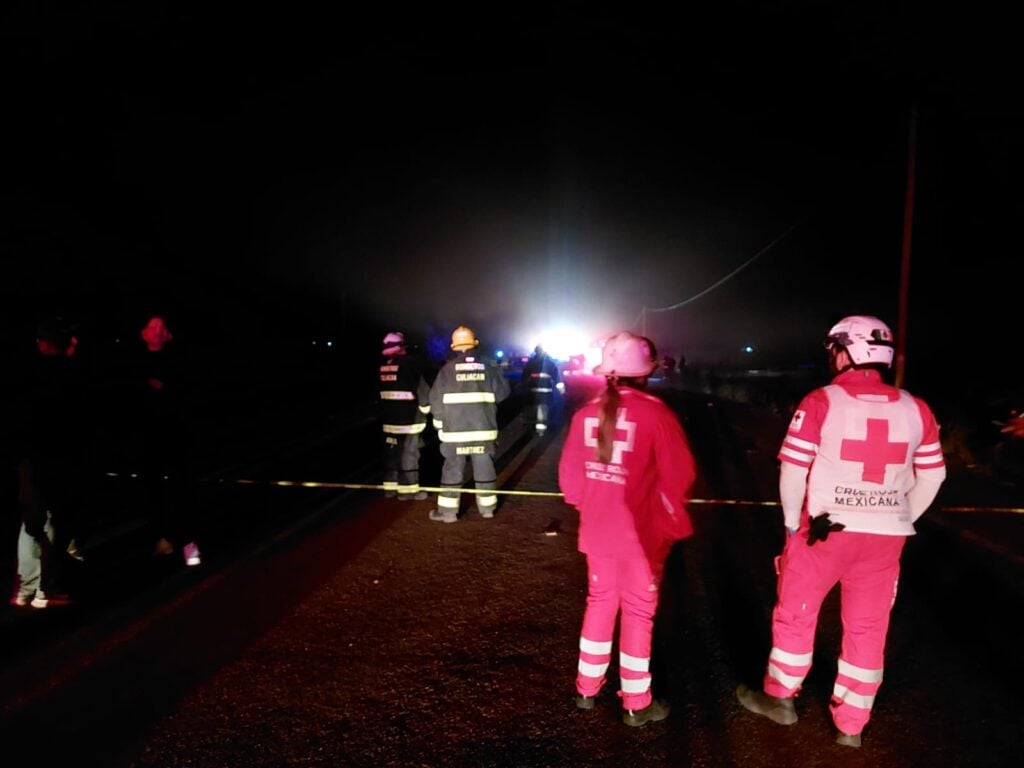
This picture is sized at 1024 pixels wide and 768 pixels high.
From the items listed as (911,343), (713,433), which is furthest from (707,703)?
(911,343)

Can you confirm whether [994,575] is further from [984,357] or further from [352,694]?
[984,357]

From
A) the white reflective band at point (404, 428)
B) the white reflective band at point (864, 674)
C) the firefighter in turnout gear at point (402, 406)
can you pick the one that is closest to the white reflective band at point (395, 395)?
the firefighter in turnout gear at point (402, 406)

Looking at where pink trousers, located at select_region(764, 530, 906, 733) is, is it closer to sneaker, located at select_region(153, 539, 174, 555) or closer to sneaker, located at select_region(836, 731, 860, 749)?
sneaker, located at select_region(836, 731, 860, 749)

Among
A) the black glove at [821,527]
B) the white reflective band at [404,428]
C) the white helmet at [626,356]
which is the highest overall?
the white helmet at [626,356]

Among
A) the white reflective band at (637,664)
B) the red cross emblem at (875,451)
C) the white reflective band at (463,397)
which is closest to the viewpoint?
the red cross emblem at (875,451)

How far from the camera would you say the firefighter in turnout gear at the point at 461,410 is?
5953mm

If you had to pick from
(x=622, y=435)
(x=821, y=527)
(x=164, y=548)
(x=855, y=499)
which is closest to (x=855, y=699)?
(x=821, y=527)

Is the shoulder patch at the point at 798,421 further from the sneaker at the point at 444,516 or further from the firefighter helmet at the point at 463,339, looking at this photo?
the sneaker at the point at 444,516

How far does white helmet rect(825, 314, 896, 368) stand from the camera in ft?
9.15

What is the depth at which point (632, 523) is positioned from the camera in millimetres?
2891

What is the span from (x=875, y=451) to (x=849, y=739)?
134cm

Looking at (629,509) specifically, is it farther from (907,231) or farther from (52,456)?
(907,231)

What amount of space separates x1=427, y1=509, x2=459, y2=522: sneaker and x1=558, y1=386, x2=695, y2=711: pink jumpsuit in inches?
125

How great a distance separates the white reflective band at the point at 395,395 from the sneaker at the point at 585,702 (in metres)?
3.99
